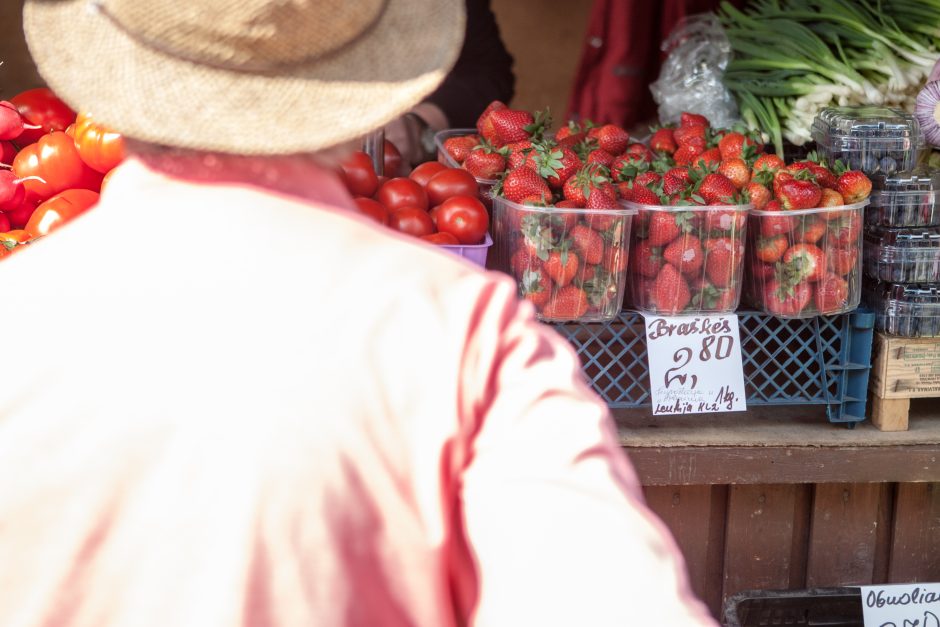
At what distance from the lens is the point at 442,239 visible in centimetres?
207

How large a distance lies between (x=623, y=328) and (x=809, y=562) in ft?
2.19

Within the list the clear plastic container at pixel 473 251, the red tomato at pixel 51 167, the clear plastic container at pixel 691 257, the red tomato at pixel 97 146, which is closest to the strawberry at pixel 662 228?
the clear plastic container at pixel 691 257

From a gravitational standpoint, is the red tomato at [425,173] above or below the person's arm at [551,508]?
below

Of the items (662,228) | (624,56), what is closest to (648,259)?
(662,228)

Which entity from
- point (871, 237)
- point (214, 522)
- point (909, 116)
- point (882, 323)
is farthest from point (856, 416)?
point (214, 522)

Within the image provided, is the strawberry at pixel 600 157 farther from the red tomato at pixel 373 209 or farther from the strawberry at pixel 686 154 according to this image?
the red tomato at pixel 373 209

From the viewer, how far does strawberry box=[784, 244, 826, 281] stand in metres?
2.15

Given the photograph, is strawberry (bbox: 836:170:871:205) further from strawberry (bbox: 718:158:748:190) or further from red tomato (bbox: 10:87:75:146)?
red tomato (bbox: 10:87:75:146)

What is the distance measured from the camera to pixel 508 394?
83 cm

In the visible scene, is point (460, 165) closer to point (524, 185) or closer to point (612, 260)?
point (524, 185)

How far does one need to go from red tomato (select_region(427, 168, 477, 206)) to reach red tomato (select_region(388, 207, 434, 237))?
76mm

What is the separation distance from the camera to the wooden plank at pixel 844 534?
7.49 ft

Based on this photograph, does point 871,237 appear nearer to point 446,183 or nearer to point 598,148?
point 598,148

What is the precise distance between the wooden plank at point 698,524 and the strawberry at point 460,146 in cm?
90
